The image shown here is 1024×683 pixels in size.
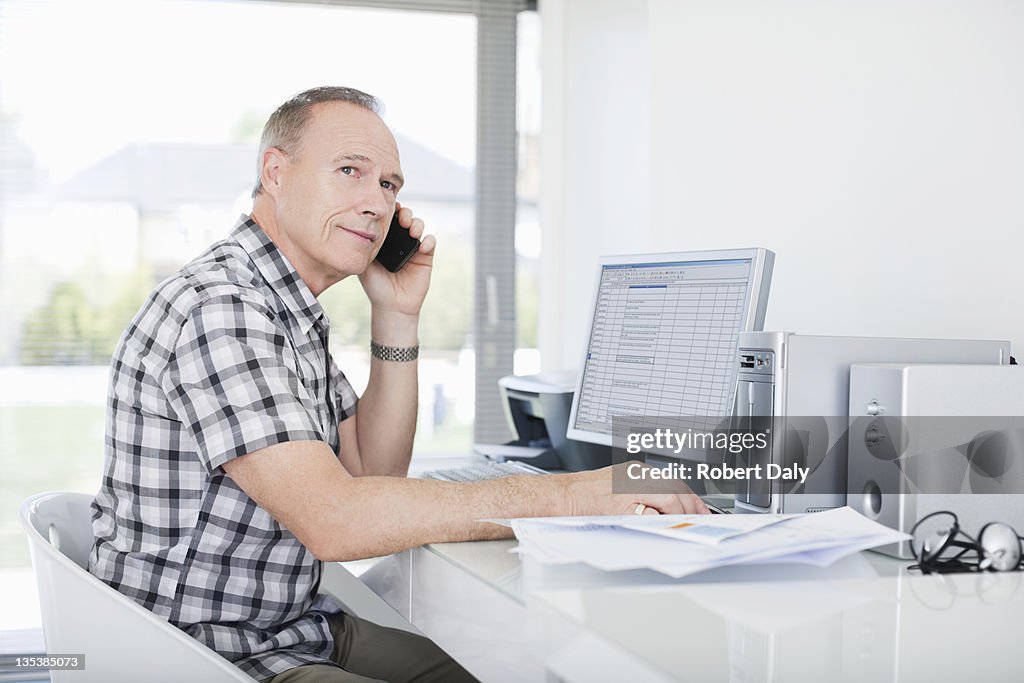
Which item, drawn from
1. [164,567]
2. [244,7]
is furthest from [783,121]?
[244,7]

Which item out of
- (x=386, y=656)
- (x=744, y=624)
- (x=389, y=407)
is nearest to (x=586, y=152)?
(x=389, y=407)

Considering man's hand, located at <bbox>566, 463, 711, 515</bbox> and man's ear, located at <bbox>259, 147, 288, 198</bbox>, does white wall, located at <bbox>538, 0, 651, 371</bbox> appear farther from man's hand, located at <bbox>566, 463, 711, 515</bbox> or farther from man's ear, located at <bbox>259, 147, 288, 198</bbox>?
man's hand, located at <bbox>566, 463, 711, 515</bbox>

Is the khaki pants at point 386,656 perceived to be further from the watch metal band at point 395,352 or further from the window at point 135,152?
the window at point 135,152

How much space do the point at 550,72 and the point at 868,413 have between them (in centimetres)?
231

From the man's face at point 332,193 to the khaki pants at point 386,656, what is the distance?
1.83 feet

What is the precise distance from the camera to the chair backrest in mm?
1204

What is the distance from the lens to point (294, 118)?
5.38ft

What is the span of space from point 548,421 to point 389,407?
1.06 ft

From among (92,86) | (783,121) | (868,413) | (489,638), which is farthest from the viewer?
(92,86)

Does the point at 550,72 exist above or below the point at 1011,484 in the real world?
above

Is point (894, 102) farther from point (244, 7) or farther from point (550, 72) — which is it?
point (244, 7)

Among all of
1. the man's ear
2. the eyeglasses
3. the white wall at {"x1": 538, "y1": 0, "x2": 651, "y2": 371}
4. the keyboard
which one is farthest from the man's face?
the white wall at {"x1": 538, "y1": 0, "x2": 651, "y2": 371}

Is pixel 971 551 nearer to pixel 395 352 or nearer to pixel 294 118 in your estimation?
pixel 395 352

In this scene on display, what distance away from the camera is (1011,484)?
3.93 ft
